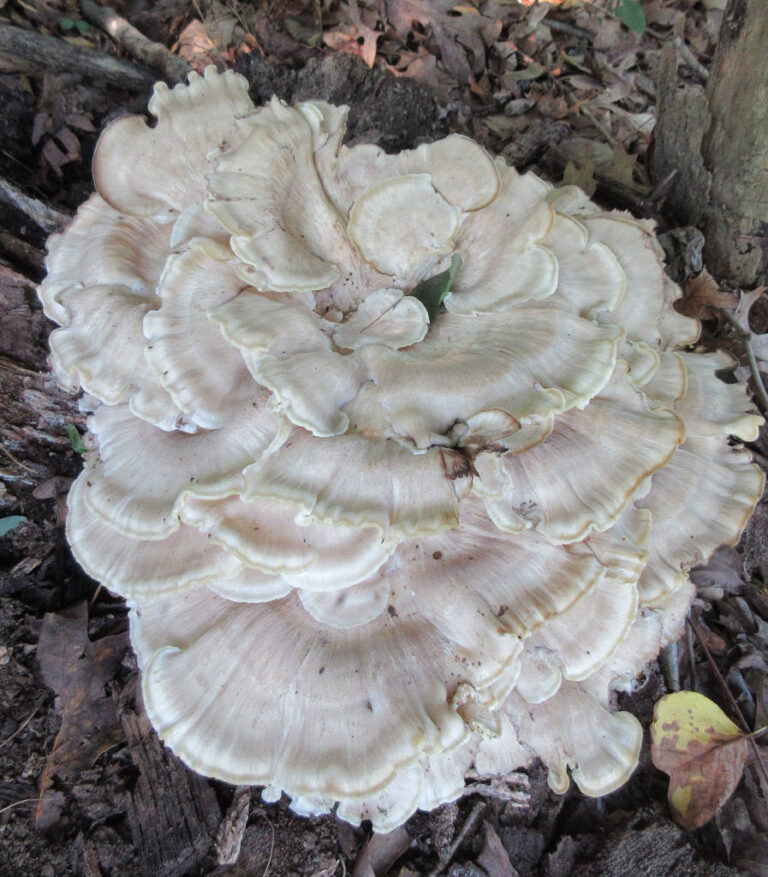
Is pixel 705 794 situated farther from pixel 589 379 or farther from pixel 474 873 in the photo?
pixel 589 379

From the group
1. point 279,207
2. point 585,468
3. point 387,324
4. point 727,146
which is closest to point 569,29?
point 727,146

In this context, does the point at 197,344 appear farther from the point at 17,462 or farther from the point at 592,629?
the point at 592,629

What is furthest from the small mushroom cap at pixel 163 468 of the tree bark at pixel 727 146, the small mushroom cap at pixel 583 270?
the tree bark at pixel 727 146

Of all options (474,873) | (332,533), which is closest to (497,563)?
(332,533)

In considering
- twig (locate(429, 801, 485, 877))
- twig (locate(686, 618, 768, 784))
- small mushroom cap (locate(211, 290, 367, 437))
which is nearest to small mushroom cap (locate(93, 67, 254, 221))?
small mushroom cap (locate(211, 290, 367, 437))

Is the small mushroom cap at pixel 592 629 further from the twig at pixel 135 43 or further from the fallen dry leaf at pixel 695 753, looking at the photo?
the twig at pixel 135 43
